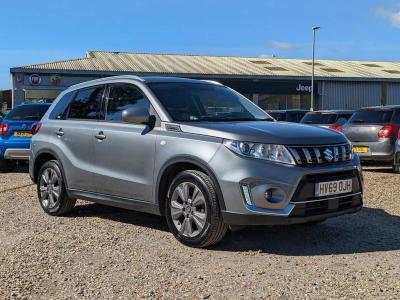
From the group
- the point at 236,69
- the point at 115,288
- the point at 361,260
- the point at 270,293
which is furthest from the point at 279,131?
the point at 236,69

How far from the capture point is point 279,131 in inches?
203

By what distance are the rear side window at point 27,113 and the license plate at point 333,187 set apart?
27.8ft

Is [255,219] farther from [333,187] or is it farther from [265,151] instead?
[333,187]

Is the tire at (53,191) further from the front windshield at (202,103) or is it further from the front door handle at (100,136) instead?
the front windshield at (202,103)

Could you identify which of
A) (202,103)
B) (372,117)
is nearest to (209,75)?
(372,117)

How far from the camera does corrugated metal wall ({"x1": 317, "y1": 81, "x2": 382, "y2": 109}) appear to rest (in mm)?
45625

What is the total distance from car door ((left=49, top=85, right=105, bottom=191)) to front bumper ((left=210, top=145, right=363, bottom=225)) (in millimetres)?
2031

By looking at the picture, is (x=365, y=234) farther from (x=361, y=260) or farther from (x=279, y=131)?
(x=279, y=131)

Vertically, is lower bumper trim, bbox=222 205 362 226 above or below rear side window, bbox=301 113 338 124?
below

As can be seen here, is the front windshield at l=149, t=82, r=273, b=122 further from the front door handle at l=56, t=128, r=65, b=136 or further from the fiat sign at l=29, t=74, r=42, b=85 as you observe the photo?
the fiat sign at l=29, t=74, r=42, b=85

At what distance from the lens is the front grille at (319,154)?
4.92m

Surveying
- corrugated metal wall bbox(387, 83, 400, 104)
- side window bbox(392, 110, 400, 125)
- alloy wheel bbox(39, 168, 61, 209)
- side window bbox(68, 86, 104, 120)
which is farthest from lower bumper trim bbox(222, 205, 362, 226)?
corrugated metal wall bbox(387, 83, 400, 104)

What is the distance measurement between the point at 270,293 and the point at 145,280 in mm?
1012

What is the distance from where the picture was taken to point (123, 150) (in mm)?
5887
